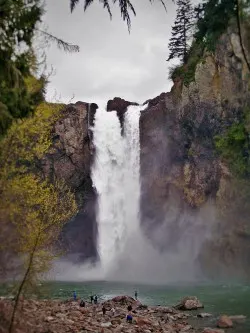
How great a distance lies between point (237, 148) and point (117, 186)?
1571 cm

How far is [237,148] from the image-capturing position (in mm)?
35781

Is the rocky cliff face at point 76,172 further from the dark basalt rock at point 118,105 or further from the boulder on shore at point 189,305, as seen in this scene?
the boulder on shore at point 189,305

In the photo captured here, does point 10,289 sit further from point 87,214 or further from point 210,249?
point 87,214

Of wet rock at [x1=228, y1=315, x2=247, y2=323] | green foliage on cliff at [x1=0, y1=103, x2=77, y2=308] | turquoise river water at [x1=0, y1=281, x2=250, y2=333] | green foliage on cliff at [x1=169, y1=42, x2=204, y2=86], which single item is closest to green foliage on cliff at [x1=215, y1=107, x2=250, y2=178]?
green foliage on cliff at [x1=169, y1=42, x2=204, y2=86]

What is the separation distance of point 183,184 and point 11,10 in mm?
34977

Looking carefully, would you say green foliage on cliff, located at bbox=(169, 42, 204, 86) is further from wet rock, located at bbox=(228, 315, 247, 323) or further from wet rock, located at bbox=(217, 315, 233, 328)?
wet rock, located at bbox=(217, 315, 233, 328)

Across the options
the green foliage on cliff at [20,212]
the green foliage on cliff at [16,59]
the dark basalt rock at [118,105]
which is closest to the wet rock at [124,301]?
the green foliage on cliff at [20,212]

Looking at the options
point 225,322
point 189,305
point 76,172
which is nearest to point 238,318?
point 225,322

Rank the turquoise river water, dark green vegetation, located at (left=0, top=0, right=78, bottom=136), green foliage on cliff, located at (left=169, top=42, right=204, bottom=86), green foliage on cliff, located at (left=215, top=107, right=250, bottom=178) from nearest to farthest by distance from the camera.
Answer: dark green vegetation, located at (left=0, top=0, right=78, bottom=136), the turquoise river water, green foliage on cliff, located at (left=215, top=107, right=250, bottom=178), green foliage on cliff, located at (left=169, top=42, right=204, bottom=86)

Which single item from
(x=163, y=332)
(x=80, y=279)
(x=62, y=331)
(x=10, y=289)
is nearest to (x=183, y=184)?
(x=80, y=279)

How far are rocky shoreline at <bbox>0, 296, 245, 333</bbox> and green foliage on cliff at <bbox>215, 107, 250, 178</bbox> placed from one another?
17.0 metres

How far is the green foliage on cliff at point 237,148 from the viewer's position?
113 ft

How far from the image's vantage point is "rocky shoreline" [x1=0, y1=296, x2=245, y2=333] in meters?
10.3

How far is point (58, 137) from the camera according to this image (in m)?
45.2
